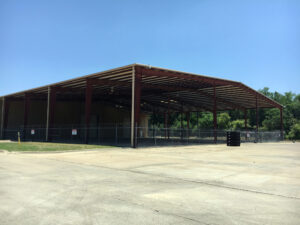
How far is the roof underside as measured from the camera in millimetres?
29500

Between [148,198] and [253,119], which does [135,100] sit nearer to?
[148,198]

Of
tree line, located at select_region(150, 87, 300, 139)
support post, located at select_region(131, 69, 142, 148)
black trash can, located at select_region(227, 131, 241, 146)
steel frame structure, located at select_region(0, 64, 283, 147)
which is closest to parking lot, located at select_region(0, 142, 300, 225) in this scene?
support post, located at select_region(131, 69, 142, 148)

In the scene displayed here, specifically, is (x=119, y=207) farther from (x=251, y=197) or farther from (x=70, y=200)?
(x=251, y=197)

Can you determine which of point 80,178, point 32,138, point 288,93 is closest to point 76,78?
point 32,138

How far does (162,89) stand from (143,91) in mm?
5005

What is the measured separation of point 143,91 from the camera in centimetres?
4369

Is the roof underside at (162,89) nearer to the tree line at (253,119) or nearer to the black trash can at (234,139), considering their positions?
the black trash can at (234,139)

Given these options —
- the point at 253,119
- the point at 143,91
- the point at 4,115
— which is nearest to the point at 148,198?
the point at 143,91

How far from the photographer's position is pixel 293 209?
5375mm

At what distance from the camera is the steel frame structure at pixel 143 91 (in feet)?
87.0

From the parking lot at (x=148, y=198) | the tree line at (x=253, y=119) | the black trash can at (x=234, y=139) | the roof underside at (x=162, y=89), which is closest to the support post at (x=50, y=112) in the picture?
the roof underside at (x=162, y=89)

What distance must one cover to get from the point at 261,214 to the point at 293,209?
907 mm

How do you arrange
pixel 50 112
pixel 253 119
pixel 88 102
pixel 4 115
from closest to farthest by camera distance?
pixel 88 102, pixel 50 112, pixel 4 115, pixel 253 119

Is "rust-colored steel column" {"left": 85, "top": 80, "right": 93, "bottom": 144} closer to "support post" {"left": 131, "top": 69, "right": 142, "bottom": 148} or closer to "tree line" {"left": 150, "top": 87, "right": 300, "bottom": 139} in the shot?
"support post" {"left": 131, "top": 69, "right": 142, "bottom": 148}
